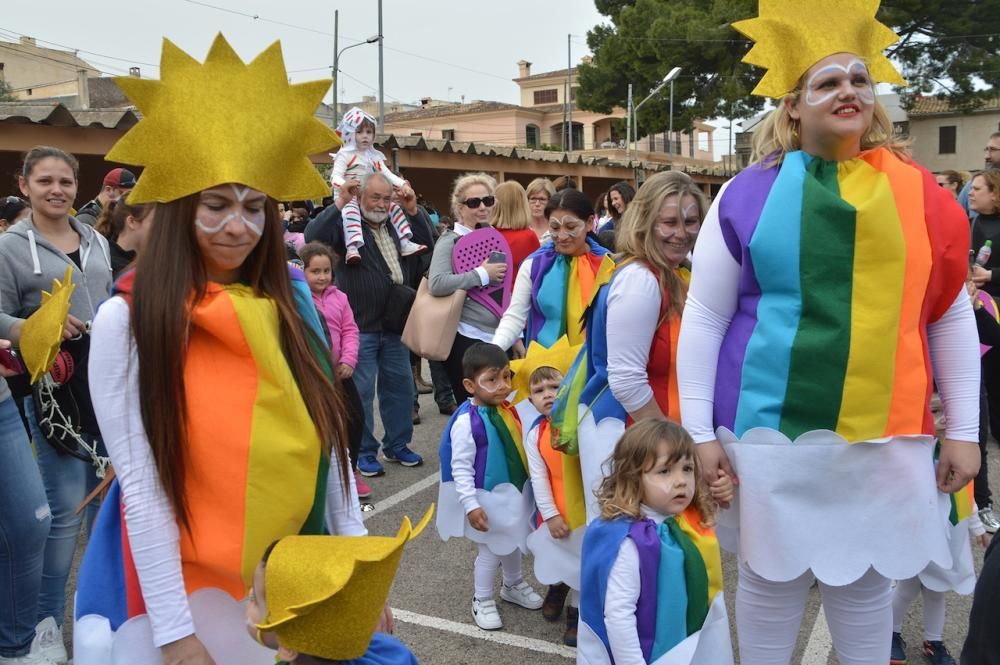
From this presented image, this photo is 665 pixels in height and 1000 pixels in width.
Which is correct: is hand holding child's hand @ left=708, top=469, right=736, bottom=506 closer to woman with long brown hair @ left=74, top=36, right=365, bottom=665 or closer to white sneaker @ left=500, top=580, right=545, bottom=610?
woman with long brown hair @ left=74, top=36, right=365, bottom=665

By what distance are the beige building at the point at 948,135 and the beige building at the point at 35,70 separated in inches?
1832

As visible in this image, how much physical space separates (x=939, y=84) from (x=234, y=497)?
36934 millimetres

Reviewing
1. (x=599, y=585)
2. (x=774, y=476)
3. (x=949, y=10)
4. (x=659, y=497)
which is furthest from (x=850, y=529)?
(x=949, y=10)

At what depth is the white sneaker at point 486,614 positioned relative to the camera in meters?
3.58

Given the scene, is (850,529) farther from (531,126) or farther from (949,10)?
(531,126)

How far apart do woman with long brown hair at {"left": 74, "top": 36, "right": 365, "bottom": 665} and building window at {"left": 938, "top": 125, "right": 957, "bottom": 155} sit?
5463cm

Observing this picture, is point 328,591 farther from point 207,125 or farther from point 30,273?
point 30,273

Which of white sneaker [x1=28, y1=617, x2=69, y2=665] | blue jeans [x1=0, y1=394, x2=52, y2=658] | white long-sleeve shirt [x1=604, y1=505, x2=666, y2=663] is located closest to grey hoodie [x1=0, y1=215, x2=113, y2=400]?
blue jeans [x1=0, y1=394, x2=52, y2=658]

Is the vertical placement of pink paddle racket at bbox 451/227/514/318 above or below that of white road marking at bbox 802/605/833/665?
above

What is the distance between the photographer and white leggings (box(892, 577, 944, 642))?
312 cm

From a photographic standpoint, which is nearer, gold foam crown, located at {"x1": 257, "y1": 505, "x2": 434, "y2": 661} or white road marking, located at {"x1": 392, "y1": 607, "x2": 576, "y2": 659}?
gold foam crown, located at {"x1": 257, "y1": 505, "x2": 434, "y2": 661}

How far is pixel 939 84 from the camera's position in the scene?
108 feet

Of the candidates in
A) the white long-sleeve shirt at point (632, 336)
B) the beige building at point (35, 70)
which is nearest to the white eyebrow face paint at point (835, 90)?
the white long-sleeve shirt at point (632, 336)

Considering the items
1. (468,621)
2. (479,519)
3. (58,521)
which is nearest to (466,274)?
(479,519)
